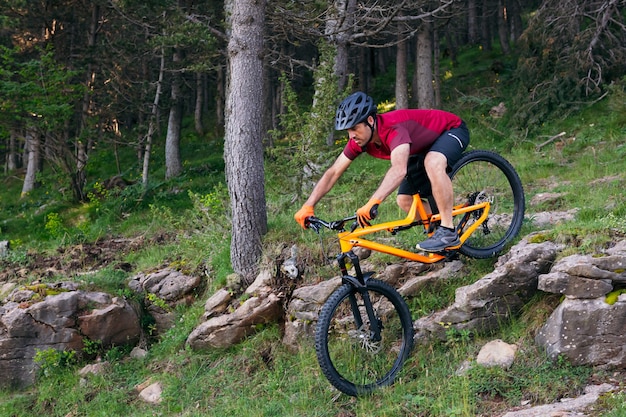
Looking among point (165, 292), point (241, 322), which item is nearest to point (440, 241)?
point (241, 322)

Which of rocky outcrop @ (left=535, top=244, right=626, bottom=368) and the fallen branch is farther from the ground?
the fallen branch

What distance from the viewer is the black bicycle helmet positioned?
192 inches

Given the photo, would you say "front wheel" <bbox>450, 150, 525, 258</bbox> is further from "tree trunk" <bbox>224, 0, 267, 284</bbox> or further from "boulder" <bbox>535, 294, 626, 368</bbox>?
"tree trunk" <bbox>224, 0, 267, 284</bbox>

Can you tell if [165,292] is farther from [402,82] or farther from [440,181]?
[402,82]

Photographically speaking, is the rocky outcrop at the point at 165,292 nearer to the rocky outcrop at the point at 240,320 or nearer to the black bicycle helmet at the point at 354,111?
the rocky outcrop at the point at 240,320

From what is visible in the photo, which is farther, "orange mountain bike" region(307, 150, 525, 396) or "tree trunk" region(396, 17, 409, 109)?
"tree trunk" region(396, 17, 409, 109)

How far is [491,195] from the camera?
6129mm

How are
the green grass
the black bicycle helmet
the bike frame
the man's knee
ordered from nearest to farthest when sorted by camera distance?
the green grass
the black bicycle helmet
the bike frame
the man's knee

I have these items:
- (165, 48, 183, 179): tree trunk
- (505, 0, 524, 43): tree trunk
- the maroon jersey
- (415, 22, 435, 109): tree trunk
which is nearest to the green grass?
the maroon jersey

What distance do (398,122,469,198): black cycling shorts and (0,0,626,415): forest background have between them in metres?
2.18

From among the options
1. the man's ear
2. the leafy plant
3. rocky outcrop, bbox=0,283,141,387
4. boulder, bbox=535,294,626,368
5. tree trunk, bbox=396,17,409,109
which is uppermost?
tree trunk, bbox=396,17,409,109

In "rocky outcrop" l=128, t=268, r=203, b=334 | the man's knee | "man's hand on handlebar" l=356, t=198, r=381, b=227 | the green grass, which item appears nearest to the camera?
"man's hand on handlebar" l=356, t=198, r=381, b=227

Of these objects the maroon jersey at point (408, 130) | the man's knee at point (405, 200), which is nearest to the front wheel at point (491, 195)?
the man's knee at point (405, 200)

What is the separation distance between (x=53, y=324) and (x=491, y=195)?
18.9ft
